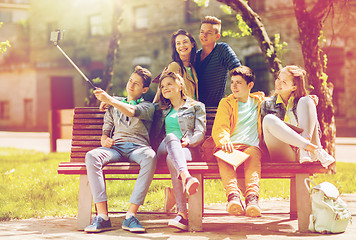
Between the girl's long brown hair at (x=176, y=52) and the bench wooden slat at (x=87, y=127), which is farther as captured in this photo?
the girl's long brown hair at (x=176, y=52)

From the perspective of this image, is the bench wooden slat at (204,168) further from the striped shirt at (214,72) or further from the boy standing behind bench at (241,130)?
the striped shirt at (214,72)

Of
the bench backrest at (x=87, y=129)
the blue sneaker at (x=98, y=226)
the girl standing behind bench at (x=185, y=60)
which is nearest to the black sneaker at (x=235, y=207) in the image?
the blue sneaker at (x=98, y=226)

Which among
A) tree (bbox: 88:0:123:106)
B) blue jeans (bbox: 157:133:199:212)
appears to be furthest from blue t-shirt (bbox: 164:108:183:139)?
tree (bbox: 88:0:123:106)

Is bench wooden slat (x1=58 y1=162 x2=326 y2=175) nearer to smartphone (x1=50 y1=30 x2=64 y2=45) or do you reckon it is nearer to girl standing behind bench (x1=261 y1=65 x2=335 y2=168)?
girl standing behind bench (x1=261 y1=65 x2=335 y2=168)

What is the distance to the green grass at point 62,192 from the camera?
20.1ft

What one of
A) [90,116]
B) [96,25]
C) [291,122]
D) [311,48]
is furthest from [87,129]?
[96,25]

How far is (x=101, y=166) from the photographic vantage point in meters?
4.93

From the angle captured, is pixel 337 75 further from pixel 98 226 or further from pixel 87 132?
pixel 98 226

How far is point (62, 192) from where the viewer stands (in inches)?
279

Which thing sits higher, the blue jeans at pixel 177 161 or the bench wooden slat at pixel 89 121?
the bench wooden slat at pixel 89 121

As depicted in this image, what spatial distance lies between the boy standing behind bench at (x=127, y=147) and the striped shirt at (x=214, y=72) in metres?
0.76

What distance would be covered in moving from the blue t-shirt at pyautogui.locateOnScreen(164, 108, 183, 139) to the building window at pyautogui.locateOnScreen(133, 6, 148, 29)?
77.1 ft

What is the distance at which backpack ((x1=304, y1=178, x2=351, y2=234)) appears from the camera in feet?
15.3

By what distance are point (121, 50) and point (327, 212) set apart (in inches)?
1000
